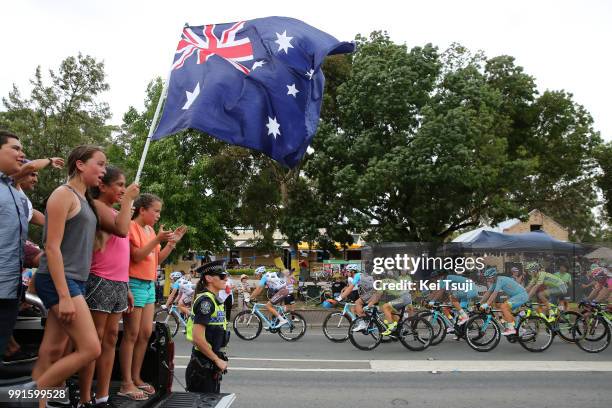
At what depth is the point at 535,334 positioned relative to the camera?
11828mm

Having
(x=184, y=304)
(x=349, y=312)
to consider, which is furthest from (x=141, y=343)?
(x=184, y=304)

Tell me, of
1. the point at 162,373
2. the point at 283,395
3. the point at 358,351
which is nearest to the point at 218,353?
the point at 162,373

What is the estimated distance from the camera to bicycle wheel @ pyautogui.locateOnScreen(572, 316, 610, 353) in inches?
459

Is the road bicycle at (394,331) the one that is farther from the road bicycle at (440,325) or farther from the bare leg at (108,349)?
the bare leg at (108,349)

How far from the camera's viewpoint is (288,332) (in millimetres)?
14086

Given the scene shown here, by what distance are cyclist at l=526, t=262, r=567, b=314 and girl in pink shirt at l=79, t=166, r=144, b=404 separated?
36.6 feet

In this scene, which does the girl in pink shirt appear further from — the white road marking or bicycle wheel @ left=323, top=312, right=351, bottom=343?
bicycle wheel @ left=323, top=312, right=351, bottom=343

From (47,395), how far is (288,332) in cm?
1110

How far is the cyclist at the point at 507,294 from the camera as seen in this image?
12203 millimetres

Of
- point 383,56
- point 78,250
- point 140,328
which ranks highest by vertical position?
point 383,56

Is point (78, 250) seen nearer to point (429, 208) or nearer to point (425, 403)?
point (425, 403)

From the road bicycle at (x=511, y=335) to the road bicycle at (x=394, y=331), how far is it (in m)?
0.86

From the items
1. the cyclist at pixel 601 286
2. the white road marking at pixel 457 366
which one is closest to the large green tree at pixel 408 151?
the cyclist at pixel 601 286

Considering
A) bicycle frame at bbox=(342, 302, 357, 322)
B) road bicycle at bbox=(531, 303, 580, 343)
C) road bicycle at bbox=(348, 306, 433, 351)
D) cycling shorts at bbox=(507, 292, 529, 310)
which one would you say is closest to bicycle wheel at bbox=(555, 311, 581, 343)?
road bicycle at bbox=(531, 303, 580, 343)
